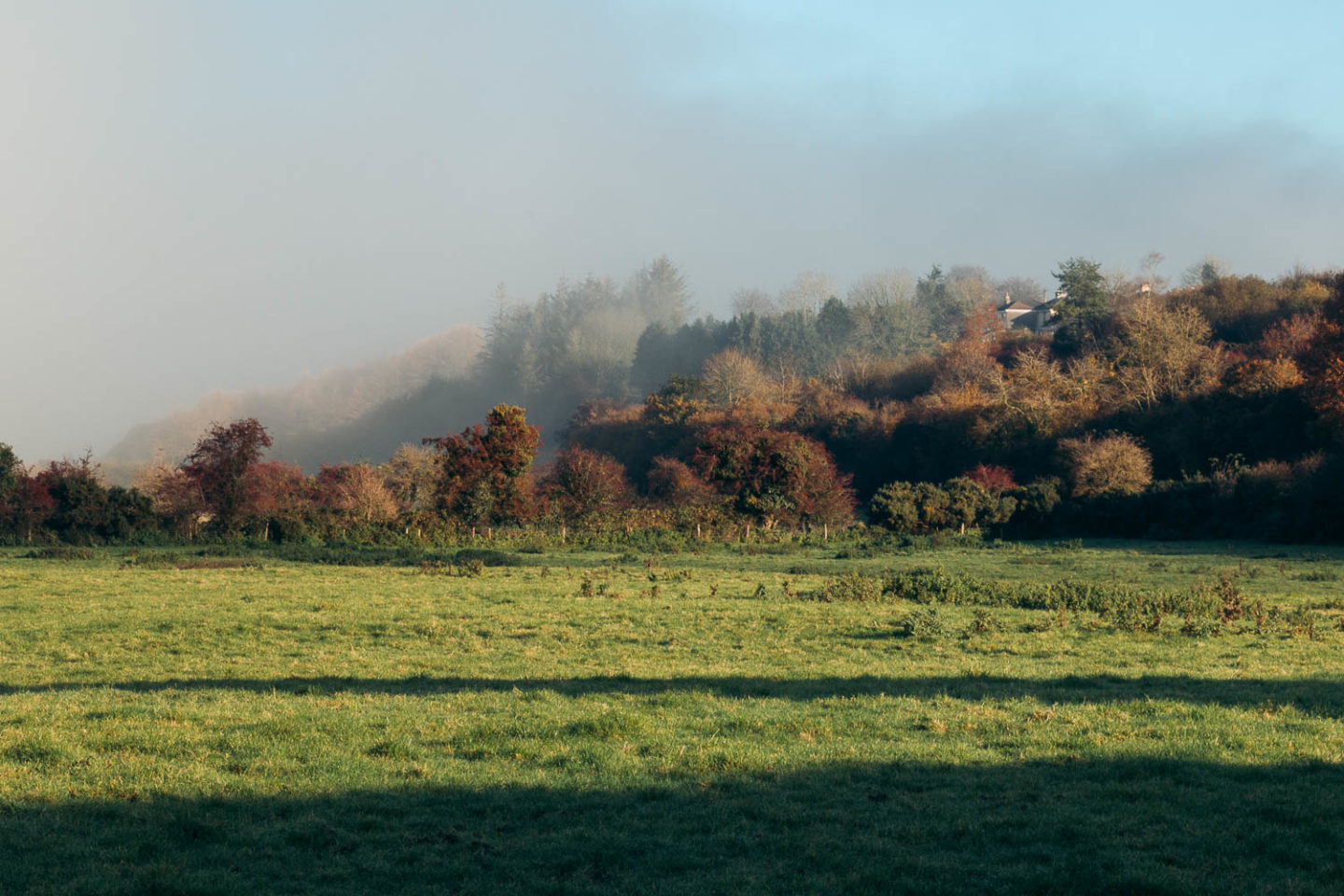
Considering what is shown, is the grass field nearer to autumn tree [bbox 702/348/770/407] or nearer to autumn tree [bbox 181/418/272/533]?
autumn tree [bbox 181/418/272/533]

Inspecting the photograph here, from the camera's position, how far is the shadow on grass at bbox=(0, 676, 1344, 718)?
41.8 ft

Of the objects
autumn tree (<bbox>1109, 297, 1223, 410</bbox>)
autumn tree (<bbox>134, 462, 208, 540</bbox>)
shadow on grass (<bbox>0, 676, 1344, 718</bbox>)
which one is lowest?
shadow on grass (<bbox>0, 676, 1344, 718</bbox>)

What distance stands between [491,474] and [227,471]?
1195cm

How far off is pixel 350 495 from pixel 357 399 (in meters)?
126

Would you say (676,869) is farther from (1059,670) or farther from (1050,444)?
(1050,444)

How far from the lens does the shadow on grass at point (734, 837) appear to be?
669cm

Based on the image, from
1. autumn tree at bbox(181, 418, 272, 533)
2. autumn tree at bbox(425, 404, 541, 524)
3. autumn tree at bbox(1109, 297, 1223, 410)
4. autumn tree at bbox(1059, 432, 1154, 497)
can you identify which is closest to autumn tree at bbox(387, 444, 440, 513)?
→ autumn tree at bbox(425, 404, 541, 524)

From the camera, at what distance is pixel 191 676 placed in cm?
1425

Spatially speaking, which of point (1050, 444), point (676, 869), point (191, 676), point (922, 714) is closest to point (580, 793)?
point (676, 869)

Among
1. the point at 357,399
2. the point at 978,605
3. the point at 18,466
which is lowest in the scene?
the point at 978,605

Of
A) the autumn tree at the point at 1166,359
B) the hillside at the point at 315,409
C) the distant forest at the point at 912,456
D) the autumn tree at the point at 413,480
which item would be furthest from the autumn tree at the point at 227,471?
the hillside at the point at 315,409

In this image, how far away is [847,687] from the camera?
43.9 feet

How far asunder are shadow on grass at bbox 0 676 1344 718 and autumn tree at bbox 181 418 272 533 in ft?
116

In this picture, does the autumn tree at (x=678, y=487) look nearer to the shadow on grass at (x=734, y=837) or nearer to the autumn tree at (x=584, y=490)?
the autumn tree at (x=584, y=490)
